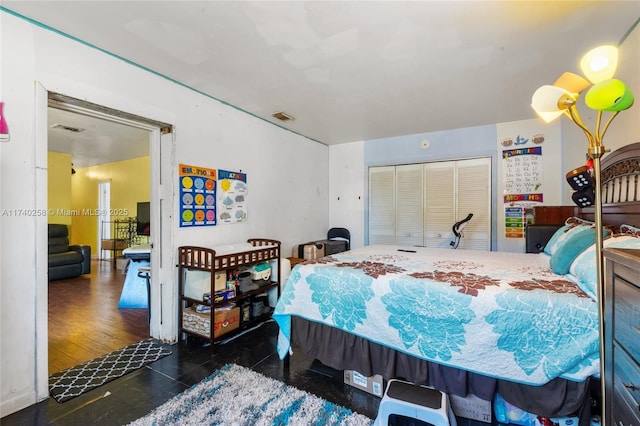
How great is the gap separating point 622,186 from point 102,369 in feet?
13.1

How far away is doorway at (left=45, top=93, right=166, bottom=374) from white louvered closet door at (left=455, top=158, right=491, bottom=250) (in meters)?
3.85

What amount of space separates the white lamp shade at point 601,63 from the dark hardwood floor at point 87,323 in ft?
11.9

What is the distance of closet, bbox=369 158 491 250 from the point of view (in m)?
3.93

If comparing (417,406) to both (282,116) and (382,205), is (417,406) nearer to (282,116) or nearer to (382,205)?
(282,116)

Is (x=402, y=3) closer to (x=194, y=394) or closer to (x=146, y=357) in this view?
(x=194, y=394)

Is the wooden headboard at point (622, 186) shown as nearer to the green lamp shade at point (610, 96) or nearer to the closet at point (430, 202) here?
the green lamp shade at point (610, 96)

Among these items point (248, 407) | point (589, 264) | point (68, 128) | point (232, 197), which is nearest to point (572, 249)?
point (589, 264)

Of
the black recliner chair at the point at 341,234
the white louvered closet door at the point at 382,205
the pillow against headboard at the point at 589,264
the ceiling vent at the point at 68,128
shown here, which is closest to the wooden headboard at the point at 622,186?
the pillow against headboard at the point at 589,264

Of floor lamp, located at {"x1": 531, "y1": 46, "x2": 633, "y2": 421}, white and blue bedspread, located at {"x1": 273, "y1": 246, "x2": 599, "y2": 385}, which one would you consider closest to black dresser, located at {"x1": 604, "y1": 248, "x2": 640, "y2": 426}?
floor lamp, located at {"x1": 531, "y1": 46, "x2": 633, "y2": 421}

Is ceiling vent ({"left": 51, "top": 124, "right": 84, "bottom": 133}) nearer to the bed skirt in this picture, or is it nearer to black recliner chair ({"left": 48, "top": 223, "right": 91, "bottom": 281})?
black recliner chair ({"left": 48, "top": 223, "right": 91, "bottom": 281})

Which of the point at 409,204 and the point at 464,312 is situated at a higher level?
the point at 409,204

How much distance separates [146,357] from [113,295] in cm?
223

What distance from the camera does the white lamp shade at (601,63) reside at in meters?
1.15

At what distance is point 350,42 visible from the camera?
1.97 metres
